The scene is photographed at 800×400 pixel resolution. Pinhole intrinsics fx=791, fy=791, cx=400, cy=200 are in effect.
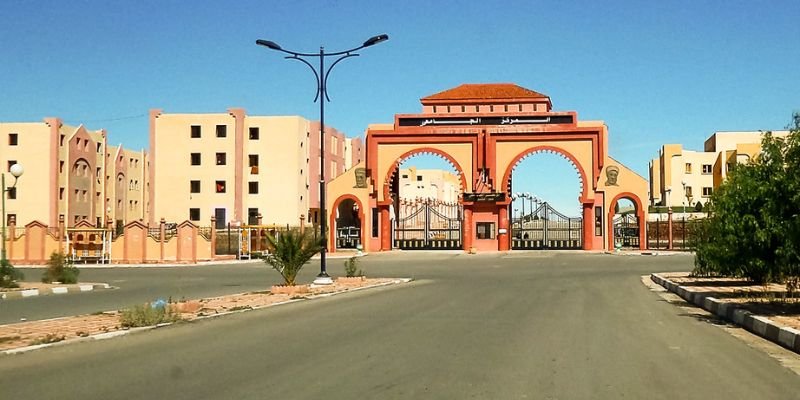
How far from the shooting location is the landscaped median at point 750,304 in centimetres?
1179

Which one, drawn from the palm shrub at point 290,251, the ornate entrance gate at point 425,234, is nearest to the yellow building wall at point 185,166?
the ornate entrance gate at point 425,234

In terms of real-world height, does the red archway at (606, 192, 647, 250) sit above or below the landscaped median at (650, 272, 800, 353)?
above

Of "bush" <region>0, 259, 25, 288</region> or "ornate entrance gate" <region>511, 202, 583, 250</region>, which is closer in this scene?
"bush" <region>0, 259, 25, 288</region>

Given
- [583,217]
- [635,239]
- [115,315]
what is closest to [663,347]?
[115,315]

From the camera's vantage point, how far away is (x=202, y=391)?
24.7 ft

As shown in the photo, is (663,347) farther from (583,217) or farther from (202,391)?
(583,217)

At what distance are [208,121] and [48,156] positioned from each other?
13891mm

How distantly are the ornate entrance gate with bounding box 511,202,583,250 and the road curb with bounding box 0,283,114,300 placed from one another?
37.3m

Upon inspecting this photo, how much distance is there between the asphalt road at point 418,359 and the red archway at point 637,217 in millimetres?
38515

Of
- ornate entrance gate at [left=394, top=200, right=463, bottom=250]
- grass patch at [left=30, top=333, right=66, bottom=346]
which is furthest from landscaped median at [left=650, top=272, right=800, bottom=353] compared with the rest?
ornate entrance gate at [left=394, top=200, right=463, bottom=250]

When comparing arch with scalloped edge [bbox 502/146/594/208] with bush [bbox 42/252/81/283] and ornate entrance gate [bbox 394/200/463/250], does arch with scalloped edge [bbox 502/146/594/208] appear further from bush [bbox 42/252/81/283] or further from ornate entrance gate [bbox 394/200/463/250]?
bush [bbox 42/252/81/283]

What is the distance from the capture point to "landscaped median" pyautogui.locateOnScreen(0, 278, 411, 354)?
10.9 meters

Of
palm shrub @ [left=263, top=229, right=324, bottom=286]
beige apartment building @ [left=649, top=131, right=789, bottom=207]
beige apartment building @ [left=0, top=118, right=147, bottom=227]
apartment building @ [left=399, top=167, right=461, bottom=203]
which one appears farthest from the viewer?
apartment building @ [left=399, top=167, right=461, bottom=203]

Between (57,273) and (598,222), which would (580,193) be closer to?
(598,222)
